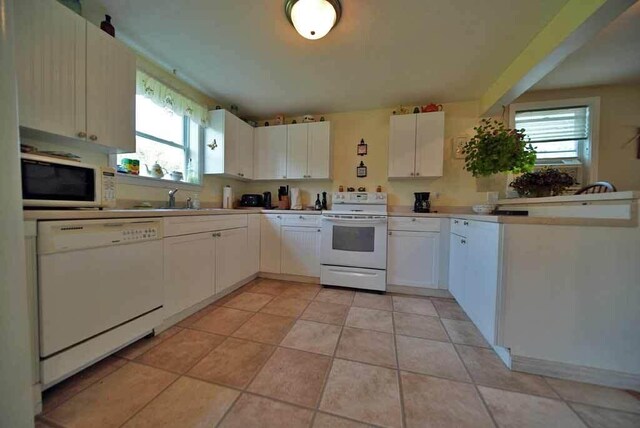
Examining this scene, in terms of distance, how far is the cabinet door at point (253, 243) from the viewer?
8.65 feet

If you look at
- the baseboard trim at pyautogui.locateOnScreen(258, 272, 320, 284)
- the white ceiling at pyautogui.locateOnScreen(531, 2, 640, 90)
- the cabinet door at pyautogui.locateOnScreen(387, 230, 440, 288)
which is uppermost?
the white ceiling at pyautogui.locateOnScreen(531, 2, 640, 90)

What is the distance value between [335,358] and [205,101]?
3050mm

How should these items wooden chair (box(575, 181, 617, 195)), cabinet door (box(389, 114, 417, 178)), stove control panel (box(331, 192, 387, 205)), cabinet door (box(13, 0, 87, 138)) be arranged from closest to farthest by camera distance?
cabinet door (box(13, 0, 87, 138)), wooden chair (box(575, 181, 617, 195)), cabinet door (box(389, 114, 417, 178)), stove control panel (box(331, 192, 387, 205))

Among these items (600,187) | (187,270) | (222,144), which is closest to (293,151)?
(222,144)

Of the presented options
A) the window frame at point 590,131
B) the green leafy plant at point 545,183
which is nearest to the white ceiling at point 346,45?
the window frame at point 590,131

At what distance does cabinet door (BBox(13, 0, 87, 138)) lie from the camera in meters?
1.16

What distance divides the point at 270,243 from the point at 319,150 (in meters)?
1.38

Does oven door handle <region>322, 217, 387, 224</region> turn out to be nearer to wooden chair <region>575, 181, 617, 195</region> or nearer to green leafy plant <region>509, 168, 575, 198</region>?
green leafy plant <region>509, 168, 575, 198</region>

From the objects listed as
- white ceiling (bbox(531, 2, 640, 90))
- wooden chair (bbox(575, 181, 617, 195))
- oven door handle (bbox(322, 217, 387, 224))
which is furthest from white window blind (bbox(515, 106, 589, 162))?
oven door handle (bbox(322, 217, 387, 224))

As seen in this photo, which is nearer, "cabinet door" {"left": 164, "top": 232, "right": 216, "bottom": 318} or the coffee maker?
"cabinet door" {"left": 164, "top": 232, "right": 216, "bottom": 318}

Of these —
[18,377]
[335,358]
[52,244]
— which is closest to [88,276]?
[52,244]

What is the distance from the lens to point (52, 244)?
1051 millimetres

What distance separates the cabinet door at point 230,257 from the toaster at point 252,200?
2.41 feet

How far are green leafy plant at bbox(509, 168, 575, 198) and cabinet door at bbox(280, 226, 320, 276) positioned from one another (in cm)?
213
